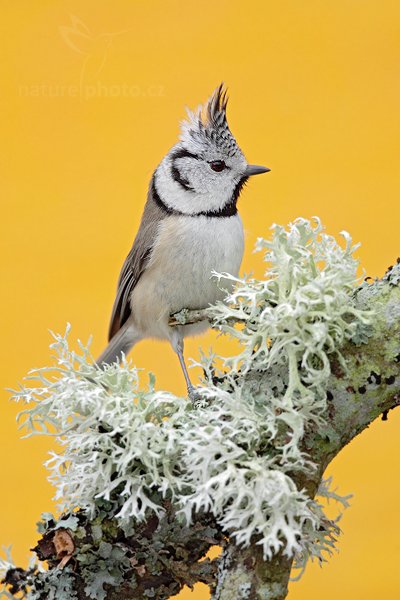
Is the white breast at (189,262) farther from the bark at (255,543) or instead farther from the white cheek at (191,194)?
the bark at (255,543)

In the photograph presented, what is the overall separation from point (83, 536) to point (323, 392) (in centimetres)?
33

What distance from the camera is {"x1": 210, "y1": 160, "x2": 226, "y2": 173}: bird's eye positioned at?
144 centimetres

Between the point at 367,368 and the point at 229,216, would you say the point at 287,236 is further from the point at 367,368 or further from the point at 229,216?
the point at 229,216

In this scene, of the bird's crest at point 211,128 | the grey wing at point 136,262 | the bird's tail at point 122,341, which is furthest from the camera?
the bird's tail at point 122,341

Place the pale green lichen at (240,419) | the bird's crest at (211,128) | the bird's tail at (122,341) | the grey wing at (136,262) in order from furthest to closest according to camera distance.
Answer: the bird's tail at (122,341) → the grey wing at (136,262) → the bird's crest at (211,128) → the pale green lichen at (240,419)

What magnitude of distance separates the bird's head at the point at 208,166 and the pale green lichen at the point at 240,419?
1.78ft

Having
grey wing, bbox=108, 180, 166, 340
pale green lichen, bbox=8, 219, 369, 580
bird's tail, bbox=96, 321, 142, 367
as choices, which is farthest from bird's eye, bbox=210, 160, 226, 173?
pale green lichen, bbox=8, 219, 369, 580

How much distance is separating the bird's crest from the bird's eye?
2 cm

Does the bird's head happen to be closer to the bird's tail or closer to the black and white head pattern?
the black and white head pattern

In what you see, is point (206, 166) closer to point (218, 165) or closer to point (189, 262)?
point (218, 165)

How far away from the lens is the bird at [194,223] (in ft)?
4.67

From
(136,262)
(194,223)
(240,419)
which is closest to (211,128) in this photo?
(194,223)

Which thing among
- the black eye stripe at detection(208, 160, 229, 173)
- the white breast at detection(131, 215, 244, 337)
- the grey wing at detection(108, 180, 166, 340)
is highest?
the grey wing at detection(108, 180, 166, 340)

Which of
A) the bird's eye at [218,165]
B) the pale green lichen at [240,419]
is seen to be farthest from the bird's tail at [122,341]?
the pale green lichen at [240,419]
